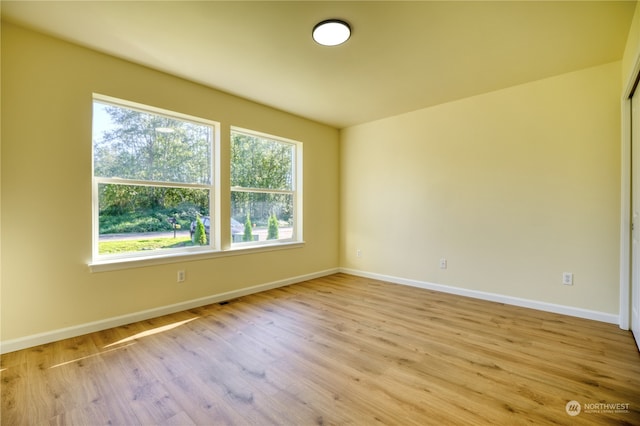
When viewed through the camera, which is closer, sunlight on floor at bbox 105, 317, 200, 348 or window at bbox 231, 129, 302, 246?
sunlight on floor at bbox 105, 317, 200, 348

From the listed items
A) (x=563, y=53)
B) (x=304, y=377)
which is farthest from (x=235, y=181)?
(x=563, y=53)

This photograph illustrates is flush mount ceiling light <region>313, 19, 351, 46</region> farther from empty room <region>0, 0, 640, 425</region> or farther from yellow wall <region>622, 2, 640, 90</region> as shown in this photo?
yellow wall <region>622, 2, 640, 90</region>

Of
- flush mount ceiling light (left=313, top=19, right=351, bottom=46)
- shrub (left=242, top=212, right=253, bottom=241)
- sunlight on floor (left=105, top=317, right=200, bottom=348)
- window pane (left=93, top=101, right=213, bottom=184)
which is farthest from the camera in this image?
shrub (left=242, top=212, right=253, bottom=241)

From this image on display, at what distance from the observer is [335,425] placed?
153 cm

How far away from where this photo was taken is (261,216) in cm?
422

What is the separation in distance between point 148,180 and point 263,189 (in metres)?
1.50

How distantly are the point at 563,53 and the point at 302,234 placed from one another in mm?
3708

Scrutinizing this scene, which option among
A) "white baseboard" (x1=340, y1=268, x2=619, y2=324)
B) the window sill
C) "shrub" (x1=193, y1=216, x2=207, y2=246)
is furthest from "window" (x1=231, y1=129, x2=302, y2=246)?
"white baseboard" (x1=340, y1=268, x2=619, y2=324)

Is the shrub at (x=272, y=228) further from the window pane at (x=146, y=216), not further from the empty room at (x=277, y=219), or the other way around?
the window pane at (x=146, y=216)

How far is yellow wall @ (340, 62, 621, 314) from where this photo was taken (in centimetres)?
295

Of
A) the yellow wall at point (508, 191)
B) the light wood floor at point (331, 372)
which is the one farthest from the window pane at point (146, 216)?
the yellow wall at point (508, 191)

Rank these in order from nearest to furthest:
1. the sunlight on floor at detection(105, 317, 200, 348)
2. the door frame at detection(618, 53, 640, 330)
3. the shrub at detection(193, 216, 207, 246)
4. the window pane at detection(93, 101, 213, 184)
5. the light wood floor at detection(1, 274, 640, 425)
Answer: the light wood floor at detection(1, 274, 640, 425) < the sunlight on floor at detection(105, 317, 200, 348) < the door frame at detection(618, 53, 640, 330) < the window pane at detection(93, 101, 213, 184) < the shrub at detection(193, 216, 207, 246)

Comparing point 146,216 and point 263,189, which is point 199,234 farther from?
point 263,189

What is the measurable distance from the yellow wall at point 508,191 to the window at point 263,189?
1.26m
